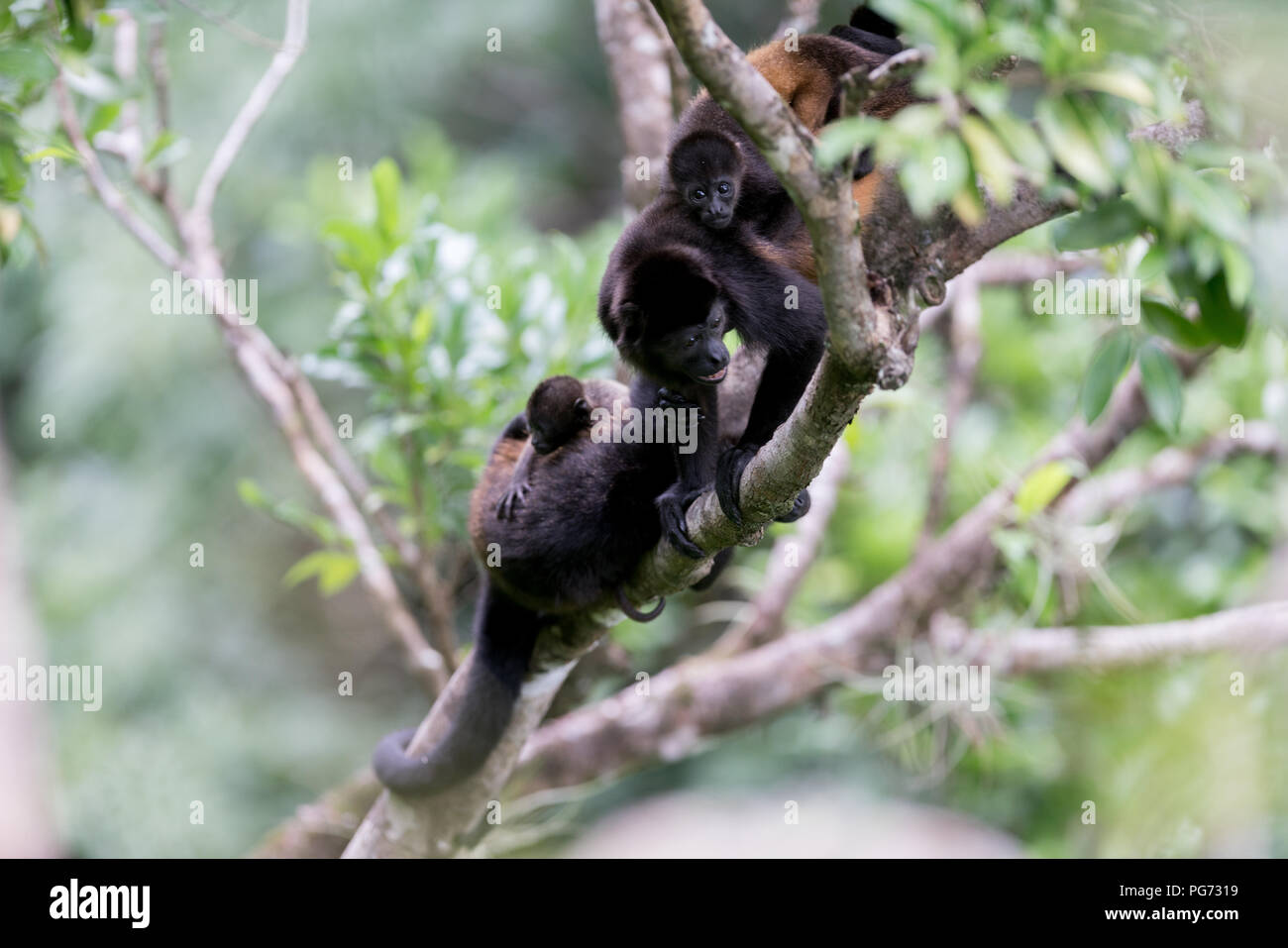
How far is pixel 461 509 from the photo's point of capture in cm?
415

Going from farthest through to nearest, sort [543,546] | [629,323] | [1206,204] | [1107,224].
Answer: [543,546], [629,323], [1107,224], [1206,204]

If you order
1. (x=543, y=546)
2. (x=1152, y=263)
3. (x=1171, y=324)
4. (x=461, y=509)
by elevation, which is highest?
(x=1152, y=263)

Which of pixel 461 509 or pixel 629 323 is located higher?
pixel 629 323

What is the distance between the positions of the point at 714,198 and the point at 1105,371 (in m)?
1.08

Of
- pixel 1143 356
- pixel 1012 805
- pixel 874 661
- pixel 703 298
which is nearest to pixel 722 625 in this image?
pixel 1012 805

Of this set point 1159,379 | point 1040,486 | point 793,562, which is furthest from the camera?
point 793,562

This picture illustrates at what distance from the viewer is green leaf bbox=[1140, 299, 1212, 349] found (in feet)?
5.90

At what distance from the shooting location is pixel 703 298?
108 inches

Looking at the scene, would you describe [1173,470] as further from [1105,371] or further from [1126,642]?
[1105,371]

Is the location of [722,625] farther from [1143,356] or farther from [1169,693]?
[1143,356]

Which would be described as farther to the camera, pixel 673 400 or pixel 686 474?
pixel 673 400

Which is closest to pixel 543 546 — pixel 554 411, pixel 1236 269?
pixel 554 411

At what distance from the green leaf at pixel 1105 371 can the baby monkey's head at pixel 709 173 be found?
103 centimetres

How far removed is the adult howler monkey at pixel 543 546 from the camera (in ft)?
10.0
